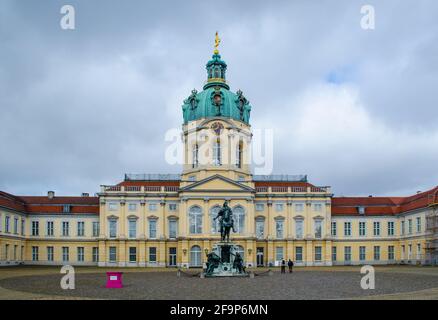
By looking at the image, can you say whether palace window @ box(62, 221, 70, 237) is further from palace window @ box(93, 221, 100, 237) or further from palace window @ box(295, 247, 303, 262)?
palace window @ box(295, 247, 303, 262)

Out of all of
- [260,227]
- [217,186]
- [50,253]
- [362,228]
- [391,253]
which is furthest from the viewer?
[362,228]

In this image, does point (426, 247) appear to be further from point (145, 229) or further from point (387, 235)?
point (145, 229)

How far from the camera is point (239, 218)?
70.4 metres

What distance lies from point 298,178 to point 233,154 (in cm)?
1433

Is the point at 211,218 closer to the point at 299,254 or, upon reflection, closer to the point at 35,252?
the point at 299,254

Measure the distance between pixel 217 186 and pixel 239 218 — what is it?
5.19 meters

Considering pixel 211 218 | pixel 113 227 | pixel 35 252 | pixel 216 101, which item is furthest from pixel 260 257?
pixel 35 252

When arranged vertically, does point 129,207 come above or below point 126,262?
above

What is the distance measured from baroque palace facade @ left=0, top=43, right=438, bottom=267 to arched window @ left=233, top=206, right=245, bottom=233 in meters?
0.13

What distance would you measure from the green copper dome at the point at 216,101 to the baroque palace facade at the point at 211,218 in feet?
0.49

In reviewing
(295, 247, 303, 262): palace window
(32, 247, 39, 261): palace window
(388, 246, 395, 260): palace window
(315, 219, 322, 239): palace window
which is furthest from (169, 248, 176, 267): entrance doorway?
(388, 246, 395, 260): palace window

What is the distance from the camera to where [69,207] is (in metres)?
77.1

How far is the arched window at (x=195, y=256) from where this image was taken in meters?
69.3
